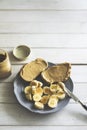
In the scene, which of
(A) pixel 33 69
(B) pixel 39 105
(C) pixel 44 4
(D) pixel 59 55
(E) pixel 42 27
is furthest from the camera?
(C) pixel 44 4

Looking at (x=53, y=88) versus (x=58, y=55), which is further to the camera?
(x=58, y=55)

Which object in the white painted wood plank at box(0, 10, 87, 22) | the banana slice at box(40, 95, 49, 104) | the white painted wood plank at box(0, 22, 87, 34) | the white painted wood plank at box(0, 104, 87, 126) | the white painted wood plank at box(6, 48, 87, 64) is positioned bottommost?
the white painted wood plank at box(0, 104, 87, 126)

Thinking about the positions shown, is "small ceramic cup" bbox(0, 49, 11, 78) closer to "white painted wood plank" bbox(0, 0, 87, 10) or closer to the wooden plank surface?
the wooden plank surface

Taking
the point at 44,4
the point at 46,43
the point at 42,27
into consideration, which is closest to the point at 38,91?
the point at 46,43

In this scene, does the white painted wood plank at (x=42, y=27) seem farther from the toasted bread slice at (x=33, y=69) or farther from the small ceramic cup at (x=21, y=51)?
the toasted bread slice at (x=33, y=69)

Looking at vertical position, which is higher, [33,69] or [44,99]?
[33,69]

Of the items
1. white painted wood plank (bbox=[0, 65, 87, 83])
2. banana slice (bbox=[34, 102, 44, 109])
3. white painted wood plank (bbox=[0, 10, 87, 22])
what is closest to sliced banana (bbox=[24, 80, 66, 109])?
banana slice (bbox=[34, 102, 44, 109])

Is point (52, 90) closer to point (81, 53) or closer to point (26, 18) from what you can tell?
point (81, 53)

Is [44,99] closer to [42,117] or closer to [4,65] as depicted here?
[42,117]
